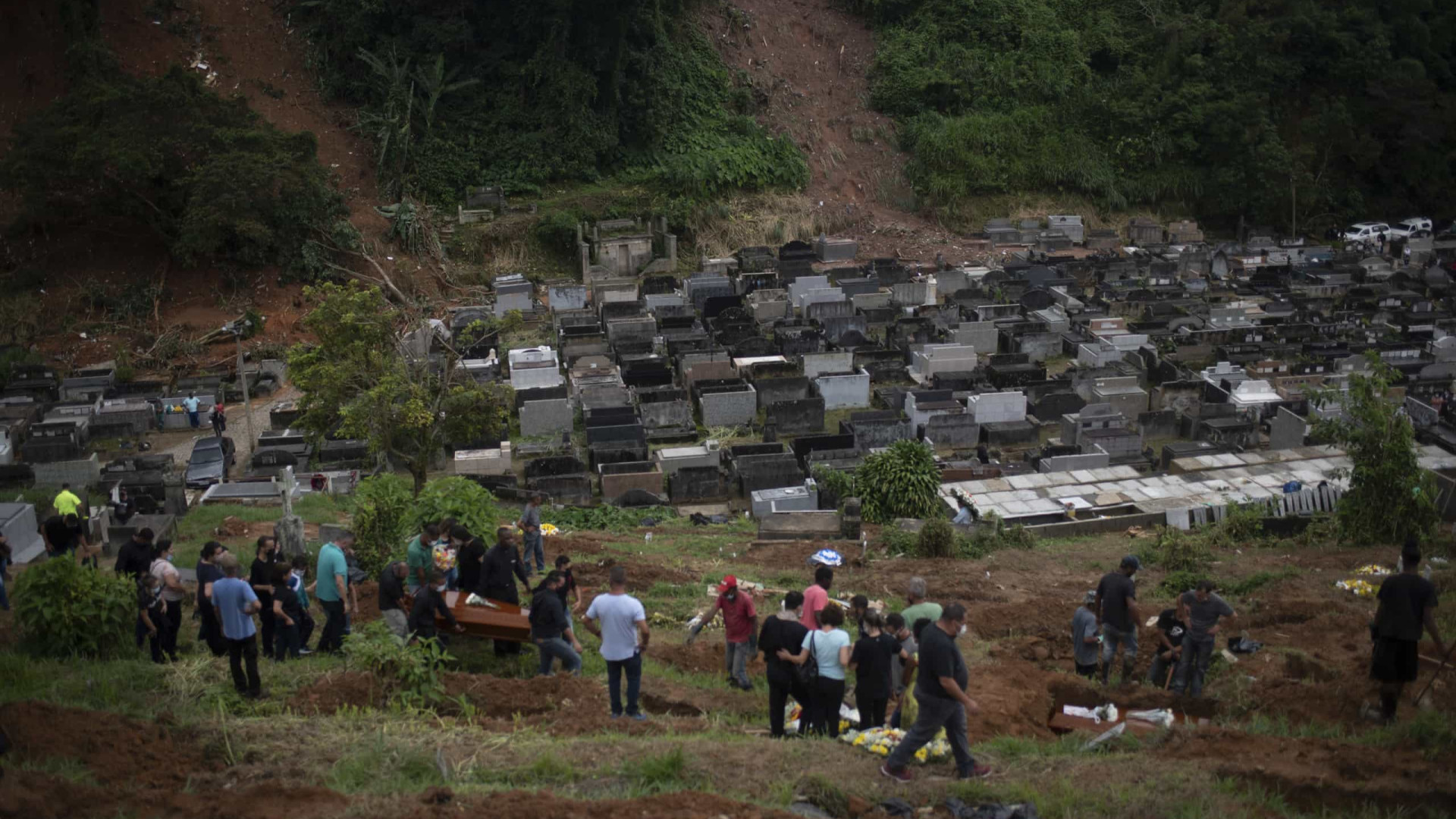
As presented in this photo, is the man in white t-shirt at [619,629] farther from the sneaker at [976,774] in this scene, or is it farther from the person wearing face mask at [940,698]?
the sneaker at [976,774]

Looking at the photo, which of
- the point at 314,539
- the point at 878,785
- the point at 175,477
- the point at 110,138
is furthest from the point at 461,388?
the point at 110,138

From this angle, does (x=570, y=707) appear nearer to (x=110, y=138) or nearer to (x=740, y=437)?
(x=740, y=437)

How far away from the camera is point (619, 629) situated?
10.1 m

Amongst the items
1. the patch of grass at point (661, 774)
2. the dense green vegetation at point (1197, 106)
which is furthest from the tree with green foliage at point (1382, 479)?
the dense green vegetation at point (1197, 106)

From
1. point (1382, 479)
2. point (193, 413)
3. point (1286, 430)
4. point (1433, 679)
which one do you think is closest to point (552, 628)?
point (1433, 679)

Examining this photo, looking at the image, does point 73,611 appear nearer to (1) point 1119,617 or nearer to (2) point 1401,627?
(1) point 1119,617

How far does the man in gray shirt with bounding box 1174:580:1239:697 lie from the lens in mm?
11094

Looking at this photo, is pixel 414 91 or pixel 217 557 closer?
pixel 217 557

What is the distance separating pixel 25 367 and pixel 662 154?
862 inches

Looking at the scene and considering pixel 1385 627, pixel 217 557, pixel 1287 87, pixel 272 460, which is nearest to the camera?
pixel 1385 627

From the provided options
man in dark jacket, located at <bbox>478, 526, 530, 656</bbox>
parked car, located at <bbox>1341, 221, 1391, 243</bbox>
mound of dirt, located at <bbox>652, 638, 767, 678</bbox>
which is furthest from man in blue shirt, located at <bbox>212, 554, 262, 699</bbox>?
parked car, located at <bbox>1341, 221, 1391, 243</bbox>

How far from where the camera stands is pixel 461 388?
2073cm

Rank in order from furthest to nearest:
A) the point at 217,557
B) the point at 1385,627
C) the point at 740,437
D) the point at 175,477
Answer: the point at 740,437
the point at 175,477
the point at 217,557
the point at 1385,627

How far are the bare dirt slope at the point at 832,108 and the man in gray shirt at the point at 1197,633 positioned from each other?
106 feet
